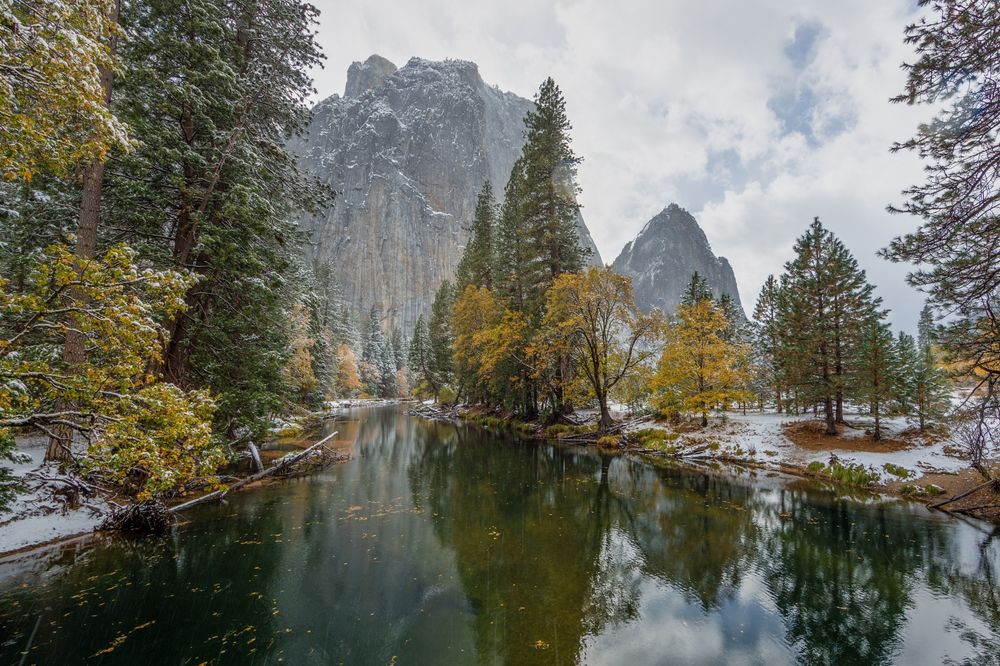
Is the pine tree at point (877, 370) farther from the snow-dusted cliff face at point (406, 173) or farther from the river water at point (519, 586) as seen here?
the snow-dusted cliff face at point (406, 173)

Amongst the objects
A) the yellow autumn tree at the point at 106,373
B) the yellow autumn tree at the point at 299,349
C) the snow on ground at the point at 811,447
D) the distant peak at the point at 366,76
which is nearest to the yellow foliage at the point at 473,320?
the yellow autumn tree at the point at 299,349

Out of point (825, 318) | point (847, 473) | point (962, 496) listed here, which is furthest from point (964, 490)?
point (825, 318)

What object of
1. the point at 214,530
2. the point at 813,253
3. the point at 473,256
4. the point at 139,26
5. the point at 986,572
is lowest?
the point at 214,530

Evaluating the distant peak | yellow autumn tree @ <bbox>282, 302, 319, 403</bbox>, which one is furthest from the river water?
the distant peak

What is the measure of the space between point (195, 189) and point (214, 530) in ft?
30.2

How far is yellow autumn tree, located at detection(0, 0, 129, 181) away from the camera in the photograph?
4.35m

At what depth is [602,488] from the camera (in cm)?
1457

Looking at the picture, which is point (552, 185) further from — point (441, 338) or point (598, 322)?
point (441, 338)

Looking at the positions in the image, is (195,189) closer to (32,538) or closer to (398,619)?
(32,538)

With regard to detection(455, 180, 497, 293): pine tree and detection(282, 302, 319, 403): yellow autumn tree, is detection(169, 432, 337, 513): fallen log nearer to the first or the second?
detection(282, 302, 319, 403): yellow autumn tree

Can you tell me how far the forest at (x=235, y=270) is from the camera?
497 centimetres

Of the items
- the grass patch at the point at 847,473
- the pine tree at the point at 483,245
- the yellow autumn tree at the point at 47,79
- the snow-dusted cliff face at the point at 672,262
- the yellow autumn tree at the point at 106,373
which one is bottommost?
the grass patch at the point at 847,473

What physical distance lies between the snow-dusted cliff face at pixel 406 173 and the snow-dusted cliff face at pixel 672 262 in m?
20.3

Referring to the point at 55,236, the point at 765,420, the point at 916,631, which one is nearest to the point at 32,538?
the point at 55,236
